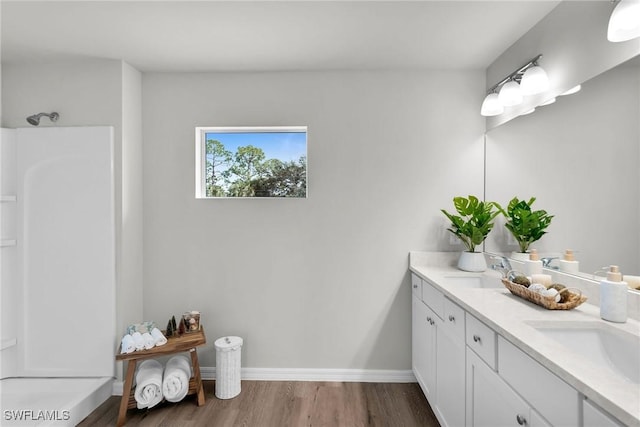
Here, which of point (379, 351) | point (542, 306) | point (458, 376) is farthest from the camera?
point (379, 351)

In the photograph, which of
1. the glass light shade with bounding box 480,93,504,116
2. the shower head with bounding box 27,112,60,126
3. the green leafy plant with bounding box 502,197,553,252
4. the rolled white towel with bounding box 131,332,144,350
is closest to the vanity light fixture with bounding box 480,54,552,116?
the glass light shade with bounding box 480,93,504,116

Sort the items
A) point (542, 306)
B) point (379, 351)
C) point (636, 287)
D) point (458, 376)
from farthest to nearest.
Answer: point (379, 351), point (458, 376), point (542, 306), point (636, 287)

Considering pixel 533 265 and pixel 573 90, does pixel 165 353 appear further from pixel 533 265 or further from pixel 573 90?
pixel 573 90

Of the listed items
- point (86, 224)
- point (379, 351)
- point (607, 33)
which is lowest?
point (379, 351)

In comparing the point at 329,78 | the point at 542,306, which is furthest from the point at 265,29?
the point at 542,306

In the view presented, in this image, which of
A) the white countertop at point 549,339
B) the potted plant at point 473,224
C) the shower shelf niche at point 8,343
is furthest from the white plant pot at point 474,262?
the shower shelf niche at point 8,343

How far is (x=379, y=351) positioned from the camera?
251 centimetres

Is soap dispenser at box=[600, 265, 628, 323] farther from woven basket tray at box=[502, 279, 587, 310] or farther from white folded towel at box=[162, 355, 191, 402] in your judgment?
white folded towel at box=[162, 355, 191, 402]

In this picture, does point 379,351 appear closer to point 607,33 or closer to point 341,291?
point 341,291

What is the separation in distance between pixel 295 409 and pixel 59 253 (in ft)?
6.71

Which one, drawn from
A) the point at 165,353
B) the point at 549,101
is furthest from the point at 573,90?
the point at 165,353

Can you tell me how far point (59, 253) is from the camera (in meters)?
2.35

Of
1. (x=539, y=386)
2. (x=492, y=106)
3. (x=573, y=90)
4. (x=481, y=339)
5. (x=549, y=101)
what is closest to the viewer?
(x=539, y=386)

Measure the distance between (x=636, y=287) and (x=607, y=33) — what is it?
1.11 metres
